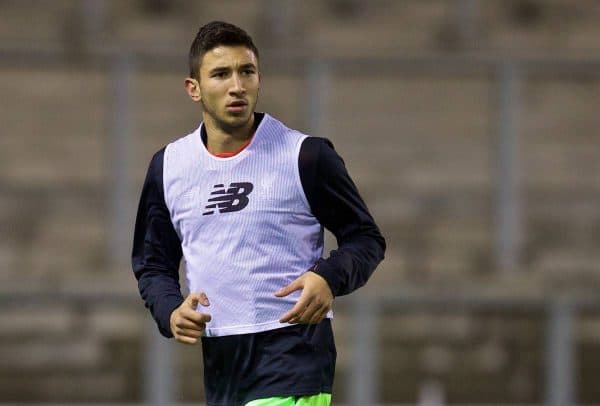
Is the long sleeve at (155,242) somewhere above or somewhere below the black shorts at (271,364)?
above

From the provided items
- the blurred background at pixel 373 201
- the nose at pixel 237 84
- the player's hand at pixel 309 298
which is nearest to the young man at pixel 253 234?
the nose at pixel 237 84

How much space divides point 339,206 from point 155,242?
46 cm

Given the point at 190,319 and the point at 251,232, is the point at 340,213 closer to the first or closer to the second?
the point at 251,232

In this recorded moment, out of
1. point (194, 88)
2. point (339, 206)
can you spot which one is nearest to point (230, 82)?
point (194, 88)

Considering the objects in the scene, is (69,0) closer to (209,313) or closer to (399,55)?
(399,55)

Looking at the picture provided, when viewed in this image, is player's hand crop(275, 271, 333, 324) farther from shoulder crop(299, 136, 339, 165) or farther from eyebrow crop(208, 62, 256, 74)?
eyebrow crop(208, 62, 256, 74)

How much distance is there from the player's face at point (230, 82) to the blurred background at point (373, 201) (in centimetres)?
423

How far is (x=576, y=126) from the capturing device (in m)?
9.02

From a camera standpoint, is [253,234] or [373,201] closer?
[253,234]

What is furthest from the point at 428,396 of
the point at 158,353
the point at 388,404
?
the point at 158,353

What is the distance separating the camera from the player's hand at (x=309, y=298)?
286 centimetres

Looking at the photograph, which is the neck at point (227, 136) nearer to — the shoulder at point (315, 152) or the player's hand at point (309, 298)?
the shoulder at point (315, 152)

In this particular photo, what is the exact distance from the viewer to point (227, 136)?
10.3 ft

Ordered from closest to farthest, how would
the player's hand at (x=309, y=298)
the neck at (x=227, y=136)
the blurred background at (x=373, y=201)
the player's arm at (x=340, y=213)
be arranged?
the player's hand at (x=309, y=298) < the player's arm at (x=340, y=213) < the neck at (x=227, y=136) < the blurred background at (x=373, y=201)
